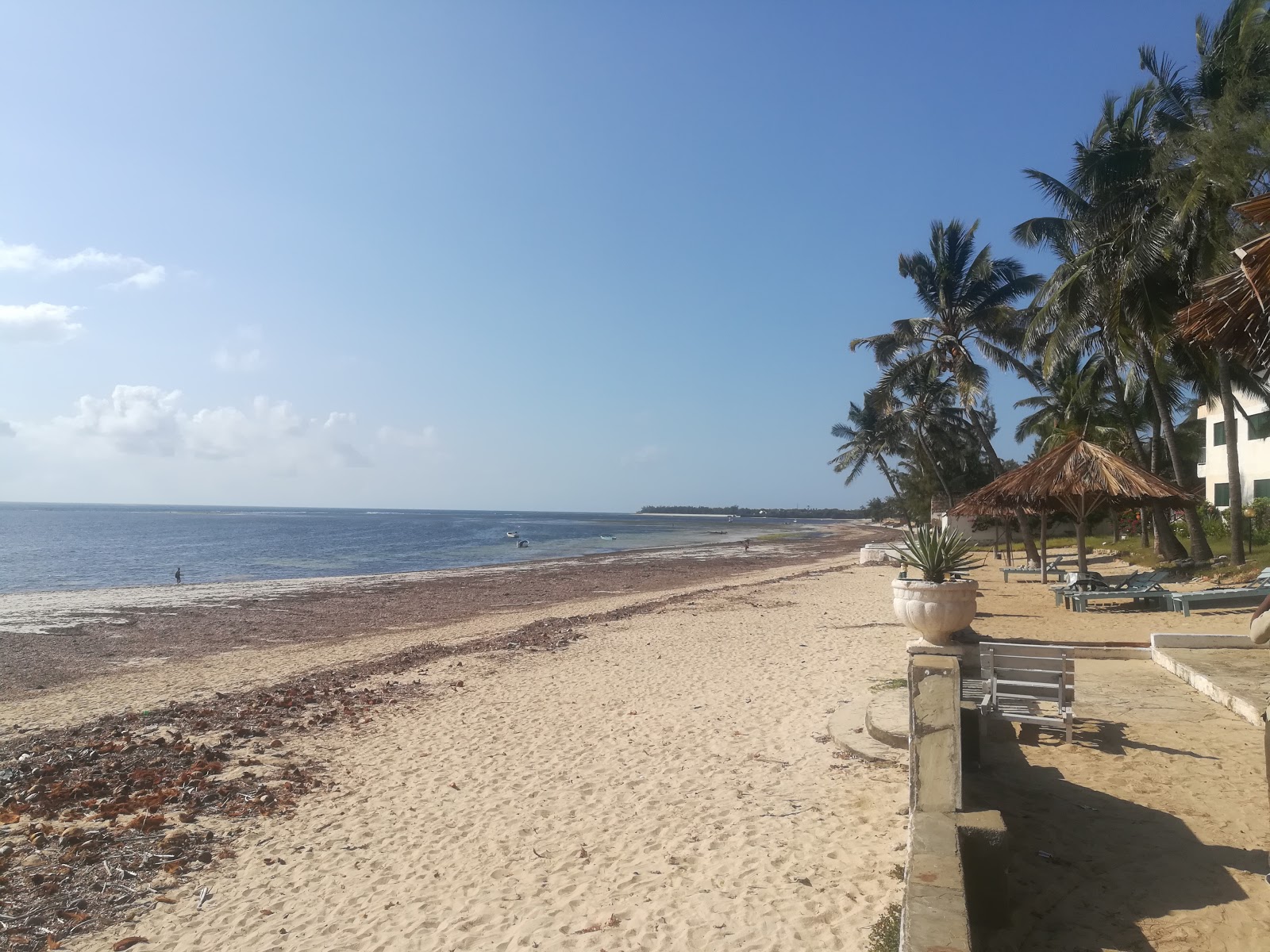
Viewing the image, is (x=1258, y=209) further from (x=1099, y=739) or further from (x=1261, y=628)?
(x=1099, y=739)

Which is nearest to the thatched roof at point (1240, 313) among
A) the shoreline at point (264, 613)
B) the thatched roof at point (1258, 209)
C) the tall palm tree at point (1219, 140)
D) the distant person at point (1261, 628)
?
the thatched roof at point (1258, 209)

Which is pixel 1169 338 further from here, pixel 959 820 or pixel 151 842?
pixel 151 842

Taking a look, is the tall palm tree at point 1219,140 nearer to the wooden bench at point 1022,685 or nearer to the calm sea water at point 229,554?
the wooden bench at point 1022,685

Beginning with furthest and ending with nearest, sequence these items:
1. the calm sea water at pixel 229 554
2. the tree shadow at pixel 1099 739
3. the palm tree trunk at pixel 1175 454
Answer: the calm sea water at pixel 229 554, the palm tree trunk at pixel 1175 454, the tree shadow at pixel 1099 739

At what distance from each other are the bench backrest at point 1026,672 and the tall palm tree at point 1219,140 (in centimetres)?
943

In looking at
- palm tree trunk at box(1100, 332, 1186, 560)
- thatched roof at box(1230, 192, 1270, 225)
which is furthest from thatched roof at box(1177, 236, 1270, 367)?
palm tree trunk at box(1100, 332, 1186, 560)

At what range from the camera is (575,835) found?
17.1 feet

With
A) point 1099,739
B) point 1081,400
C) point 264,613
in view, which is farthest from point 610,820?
point 1081,400

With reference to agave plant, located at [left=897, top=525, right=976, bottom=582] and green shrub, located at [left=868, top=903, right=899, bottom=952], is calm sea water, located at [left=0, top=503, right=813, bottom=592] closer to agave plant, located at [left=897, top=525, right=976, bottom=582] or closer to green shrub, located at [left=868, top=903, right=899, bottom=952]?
agave plant, located at [left=897, top=525, right=976, bottom=582]

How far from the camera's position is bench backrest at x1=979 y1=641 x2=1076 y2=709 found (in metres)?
5.78

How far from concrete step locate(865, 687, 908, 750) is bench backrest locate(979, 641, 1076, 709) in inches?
28.0

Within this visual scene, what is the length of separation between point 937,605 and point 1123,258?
14.1 metres

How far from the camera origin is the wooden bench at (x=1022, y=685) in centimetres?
573

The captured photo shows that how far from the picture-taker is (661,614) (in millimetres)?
17484
